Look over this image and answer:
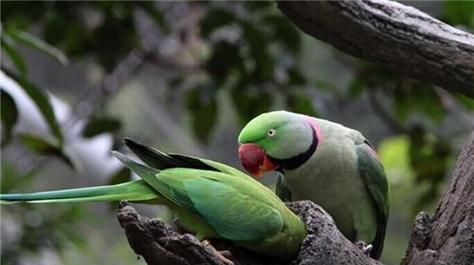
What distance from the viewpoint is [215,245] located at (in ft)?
3.08

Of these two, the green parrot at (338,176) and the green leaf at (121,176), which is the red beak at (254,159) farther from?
the green leaf at (121,176)

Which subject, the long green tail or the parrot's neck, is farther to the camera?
the parrot's neck

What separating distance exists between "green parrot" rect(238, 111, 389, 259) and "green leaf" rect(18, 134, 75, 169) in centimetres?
42

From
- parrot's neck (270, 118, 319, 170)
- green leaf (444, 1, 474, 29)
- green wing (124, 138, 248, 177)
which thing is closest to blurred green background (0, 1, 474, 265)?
green leaf (444, 1, 474, 29)

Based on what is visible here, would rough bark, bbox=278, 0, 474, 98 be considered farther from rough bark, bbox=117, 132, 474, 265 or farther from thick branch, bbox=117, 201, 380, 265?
thick branch, bbox=117, 201, 380, 265

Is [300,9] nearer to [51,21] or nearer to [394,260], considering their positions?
[51,21]

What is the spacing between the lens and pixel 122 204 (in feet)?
2.81

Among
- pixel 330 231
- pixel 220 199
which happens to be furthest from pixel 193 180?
pixel 330 231

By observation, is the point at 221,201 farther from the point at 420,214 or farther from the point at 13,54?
the point at 13,54

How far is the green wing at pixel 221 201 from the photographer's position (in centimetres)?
88

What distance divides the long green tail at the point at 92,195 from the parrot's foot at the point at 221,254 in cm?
7

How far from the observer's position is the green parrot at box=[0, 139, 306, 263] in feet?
2.89

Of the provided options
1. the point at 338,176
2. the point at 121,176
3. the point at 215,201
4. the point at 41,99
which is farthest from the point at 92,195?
the point at 121,176

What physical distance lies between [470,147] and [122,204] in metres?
0.42
